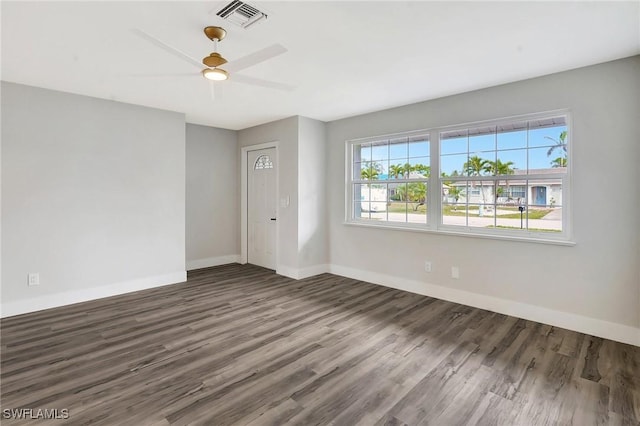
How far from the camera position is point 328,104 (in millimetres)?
4379

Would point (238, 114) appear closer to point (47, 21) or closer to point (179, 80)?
point (179, 80)

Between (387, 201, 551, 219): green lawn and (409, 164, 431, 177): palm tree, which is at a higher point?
(409, 164, 431, 177): palm tree

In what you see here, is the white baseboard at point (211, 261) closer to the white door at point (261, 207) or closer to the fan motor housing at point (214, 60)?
the white door at point (261, 207)

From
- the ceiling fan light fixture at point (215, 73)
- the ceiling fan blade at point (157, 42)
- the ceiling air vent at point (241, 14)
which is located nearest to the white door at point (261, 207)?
the ceiling fan light fixture at point (215, 73)

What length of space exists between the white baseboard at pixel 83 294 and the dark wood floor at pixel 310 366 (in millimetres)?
137

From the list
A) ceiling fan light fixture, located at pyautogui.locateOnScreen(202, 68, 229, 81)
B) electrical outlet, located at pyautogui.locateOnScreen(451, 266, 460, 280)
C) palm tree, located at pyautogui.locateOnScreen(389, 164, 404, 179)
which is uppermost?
ceiling fan light fixture, located at pyautogui.locateOnScreen(202, 68, 229, 81)

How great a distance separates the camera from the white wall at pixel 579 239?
2.88 meters

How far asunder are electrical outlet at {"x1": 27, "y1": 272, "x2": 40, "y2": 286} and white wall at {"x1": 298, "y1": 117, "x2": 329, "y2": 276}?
3.23m

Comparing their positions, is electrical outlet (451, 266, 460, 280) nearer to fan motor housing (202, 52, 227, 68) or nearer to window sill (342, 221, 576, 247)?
window sill (342, 221, 576, 247)

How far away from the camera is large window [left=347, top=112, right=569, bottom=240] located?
132 inches

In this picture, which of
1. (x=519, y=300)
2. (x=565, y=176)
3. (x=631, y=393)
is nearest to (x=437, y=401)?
(x=631, y=393)

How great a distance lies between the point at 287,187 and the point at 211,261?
2.14 m

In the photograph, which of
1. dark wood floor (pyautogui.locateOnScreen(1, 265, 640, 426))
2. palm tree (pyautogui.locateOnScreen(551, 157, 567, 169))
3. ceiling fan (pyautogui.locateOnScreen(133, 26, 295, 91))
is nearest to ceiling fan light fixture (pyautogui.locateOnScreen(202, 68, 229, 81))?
ceiling fan (pyautogui.locateOnScreen(133, 26, 295, 91))

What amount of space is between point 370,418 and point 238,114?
4.38m
